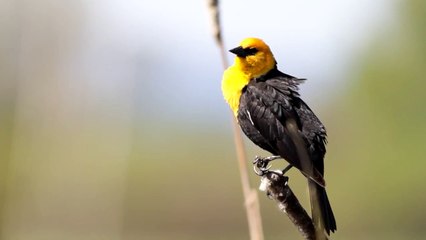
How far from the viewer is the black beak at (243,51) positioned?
212 cm

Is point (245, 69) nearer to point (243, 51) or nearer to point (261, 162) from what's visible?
point (243, 51)

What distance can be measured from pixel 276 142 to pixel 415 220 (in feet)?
51.8

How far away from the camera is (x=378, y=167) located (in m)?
18.5

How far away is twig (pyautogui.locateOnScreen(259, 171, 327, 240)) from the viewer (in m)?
1.55

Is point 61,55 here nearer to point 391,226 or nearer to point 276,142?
point 276,142

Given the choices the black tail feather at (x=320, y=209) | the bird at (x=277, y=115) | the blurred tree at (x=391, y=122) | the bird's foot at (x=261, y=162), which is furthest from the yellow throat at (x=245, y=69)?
the blurred tree at (x=391, y=122)

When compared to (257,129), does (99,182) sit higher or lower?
lower

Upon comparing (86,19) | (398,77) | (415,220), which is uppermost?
(86,19)

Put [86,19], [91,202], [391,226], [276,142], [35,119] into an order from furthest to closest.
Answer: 1. [391,226]
2. [91,202]
3. [86,19]
4. [35,119]
5. [276,142]

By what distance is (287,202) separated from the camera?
64.1 inches

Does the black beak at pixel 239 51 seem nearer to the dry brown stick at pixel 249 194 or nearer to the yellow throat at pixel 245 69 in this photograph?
the yellow throat at pixel 245 69

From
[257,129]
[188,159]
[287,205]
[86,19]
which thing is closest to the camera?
[287,205]

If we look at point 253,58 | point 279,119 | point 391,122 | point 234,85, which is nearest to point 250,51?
point 253,58

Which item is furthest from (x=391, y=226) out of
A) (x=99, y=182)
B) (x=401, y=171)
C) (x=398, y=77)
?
(x=99, y=182)
